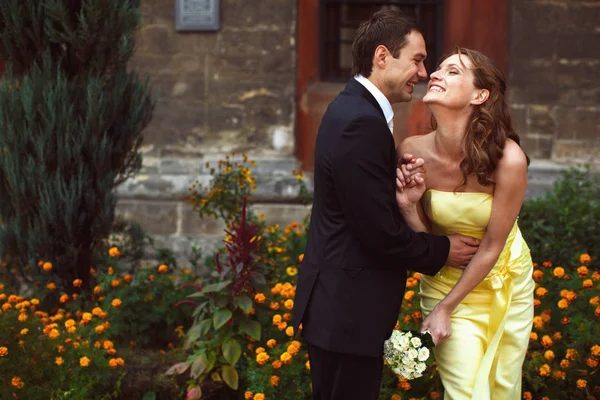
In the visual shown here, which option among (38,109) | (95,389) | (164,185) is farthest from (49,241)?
(164,185)

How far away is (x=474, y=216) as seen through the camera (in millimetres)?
2674

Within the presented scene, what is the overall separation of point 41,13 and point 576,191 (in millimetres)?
3673

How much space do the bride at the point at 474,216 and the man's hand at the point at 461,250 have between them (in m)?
0.03

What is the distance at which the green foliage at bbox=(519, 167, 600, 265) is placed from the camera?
189 inches

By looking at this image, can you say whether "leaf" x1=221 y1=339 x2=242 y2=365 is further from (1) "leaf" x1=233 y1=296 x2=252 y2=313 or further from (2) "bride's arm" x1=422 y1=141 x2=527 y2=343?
(2) "bride's arm" x1=422 y1=141 x2=527 y2=343

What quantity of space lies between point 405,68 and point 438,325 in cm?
89

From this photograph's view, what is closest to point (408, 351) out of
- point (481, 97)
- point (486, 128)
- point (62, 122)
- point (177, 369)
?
point (486, 128)

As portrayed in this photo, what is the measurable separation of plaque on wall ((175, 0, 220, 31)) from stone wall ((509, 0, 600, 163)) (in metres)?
2.57

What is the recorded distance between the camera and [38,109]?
4.62m

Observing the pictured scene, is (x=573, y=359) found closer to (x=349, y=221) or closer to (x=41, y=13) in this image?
(x=349, y=221)

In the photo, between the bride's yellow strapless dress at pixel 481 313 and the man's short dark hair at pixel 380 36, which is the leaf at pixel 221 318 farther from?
the man's short dark hair at pixel 380 36

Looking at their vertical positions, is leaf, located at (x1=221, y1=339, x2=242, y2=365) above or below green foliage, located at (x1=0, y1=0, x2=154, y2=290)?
below

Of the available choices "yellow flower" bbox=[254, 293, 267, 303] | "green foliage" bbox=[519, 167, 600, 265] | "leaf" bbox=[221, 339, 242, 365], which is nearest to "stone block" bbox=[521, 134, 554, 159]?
"green foliage" bbox=[519, 167, 600, 265]

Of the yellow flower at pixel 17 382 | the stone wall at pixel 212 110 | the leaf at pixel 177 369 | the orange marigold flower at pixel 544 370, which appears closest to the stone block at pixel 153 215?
the stone wall at pixel 212 110
